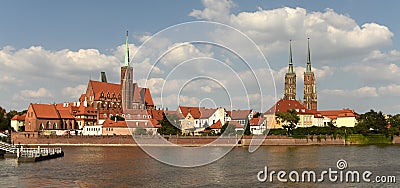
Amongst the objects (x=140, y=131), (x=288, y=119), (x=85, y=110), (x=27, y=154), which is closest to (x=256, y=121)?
(x=288, y=119)

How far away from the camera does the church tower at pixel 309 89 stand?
16620 centimetres

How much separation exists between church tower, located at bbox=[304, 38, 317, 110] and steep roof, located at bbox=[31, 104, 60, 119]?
286ft

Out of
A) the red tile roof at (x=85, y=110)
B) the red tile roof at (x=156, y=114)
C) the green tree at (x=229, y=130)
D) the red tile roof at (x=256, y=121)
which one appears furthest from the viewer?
the red tile roof at (x=85, y=110)

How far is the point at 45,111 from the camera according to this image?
114 metres

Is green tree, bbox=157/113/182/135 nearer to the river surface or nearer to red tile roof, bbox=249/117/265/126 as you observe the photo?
red tile roof, bbox=249/117/265/126

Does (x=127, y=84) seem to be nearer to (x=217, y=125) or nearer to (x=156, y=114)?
(x=156, y=114)

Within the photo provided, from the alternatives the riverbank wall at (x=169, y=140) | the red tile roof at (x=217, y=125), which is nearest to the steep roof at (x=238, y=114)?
the red tile roof at (x=217, y=125)

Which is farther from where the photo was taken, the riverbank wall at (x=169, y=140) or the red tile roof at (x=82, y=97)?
the red tile roof at (x=82, y=97)

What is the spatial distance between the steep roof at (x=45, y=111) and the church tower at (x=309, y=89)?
87300mm

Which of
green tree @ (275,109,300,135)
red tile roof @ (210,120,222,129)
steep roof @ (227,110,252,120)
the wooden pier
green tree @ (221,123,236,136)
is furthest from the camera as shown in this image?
A: red tile roof @ (210,120,222,129)

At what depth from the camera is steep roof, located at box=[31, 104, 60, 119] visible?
4385 inches

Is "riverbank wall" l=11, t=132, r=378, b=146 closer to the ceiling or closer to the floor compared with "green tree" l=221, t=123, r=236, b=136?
closer to the floor

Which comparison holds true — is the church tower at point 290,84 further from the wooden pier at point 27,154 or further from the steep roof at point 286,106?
the wooden pier at point 27,154

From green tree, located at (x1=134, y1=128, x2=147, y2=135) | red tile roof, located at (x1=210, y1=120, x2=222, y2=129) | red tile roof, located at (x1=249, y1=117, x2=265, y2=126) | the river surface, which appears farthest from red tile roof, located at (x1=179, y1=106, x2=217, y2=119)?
the river surface
